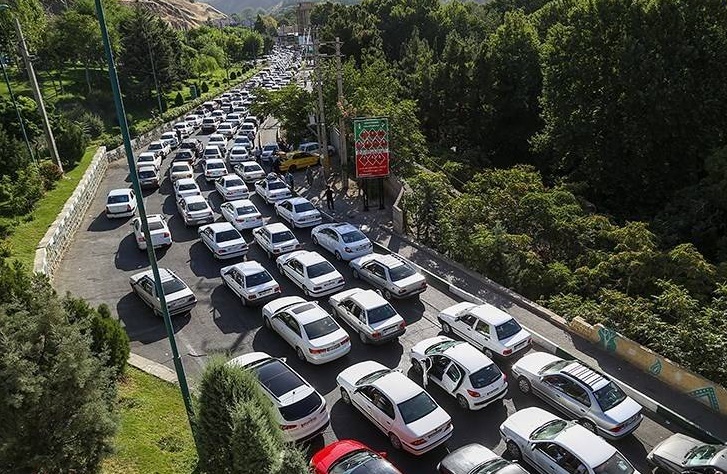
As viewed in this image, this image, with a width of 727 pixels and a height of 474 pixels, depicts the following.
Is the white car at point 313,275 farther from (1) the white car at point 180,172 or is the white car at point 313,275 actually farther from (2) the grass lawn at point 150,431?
(1) the white car at point 180,172

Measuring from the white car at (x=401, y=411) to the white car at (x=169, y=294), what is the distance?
24.0ft

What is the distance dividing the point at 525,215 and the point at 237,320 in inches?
502

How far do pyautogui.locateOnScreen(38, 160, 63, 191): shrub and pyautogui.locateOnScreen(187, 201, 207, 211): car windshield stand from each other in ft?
30.9

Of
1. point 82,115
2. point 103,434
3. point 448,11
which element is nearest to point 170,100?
point 82,115

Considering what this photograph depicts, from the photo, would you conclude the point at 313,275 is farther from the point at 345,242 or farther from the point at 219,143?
the point at 219,143

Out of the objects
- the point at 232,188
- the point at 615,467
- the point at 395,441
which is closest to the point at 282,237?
the point at 232,188

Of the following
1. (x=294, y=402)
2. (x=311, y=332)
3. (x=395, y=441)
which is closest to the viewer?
(x=395, y=441)

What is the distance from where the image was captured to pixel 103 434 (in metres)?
→ 9.16

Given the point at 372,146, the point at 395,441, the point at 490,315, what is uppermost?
the point at 372,146

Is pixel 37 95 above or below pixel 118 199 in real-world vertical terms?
above

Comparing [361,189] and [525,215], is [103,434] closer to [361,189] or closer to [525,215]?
Result: [525,215]

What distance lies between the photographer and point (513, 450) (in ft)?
38.6

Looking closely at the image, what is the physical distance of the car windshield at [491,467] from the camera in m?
10.3

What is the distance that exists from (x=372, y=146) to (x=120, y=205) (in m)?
13.8
